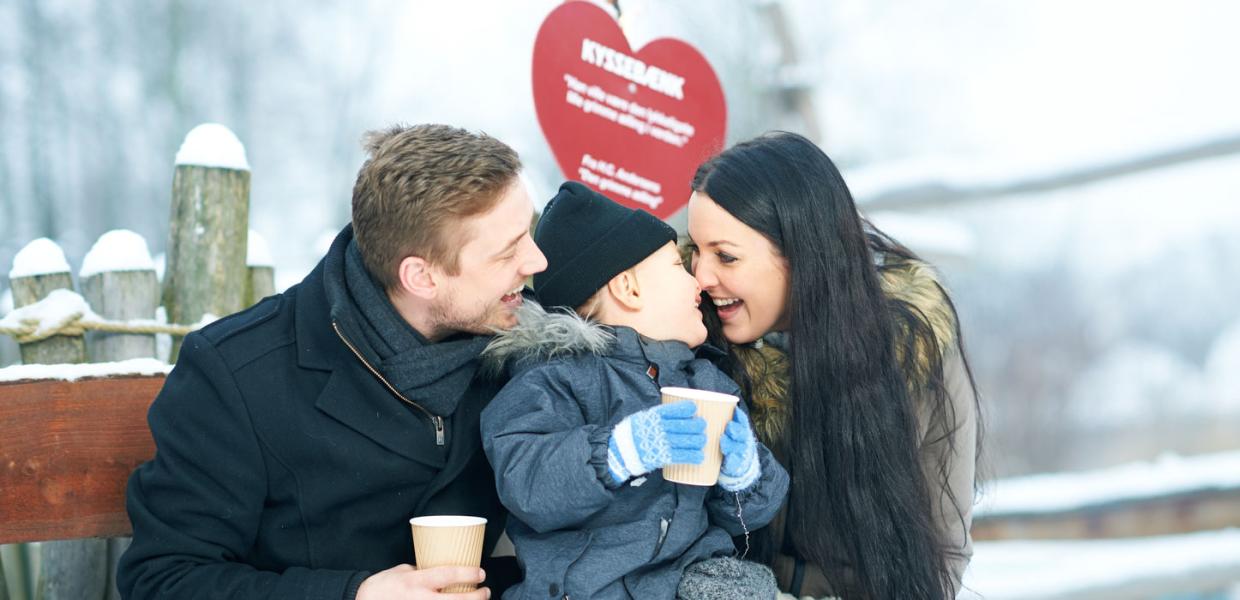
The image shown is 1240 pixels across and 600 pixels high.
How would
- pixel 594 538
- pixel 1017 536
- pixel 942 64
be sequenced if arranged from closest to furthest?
1. pixel 594 538
2. pixel 1017 536
3. pixel 942 64

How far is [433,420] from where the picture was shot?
2.56 m

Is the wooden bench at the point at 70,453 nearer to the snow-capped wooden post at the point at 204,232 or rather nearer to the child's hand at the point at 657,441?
the snow-capped wooden post at the point at 204,232

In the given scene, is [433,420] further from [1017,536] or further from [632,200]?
[1017,536]

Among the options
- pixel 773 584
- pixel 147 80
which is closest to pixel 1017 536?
pixel 773 584

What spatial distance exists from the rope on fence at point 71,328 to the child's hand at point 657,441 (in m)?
1.67

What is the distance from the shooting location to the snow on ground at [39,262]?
3150 millimetres

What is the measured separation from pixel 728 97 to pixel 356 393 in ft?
14.5

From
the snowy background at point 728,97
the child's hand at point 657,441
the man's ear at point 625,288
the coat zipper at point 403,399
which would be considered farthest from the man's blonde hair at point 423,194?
the snowy background at point 728,97

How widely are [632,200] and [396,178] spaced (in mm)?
1544

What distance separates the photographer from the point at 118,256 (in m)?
3.24

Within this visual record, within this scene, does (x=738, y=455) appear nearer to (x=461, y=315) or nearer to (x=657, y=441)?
(x=657, y=441)

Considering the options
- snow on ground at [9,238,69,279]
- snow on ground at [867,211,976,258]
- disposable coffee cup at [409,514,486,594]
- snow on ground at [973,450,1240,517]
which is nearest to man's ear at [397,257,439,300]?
disposable coffee cup at [409,514,486,594]

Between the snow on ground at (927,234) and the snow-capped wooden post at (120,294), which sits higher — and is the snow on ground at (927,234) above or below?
above

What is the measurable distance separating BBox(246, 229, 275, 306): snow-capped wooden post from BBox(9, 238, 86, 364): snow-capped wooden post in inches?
22.8
